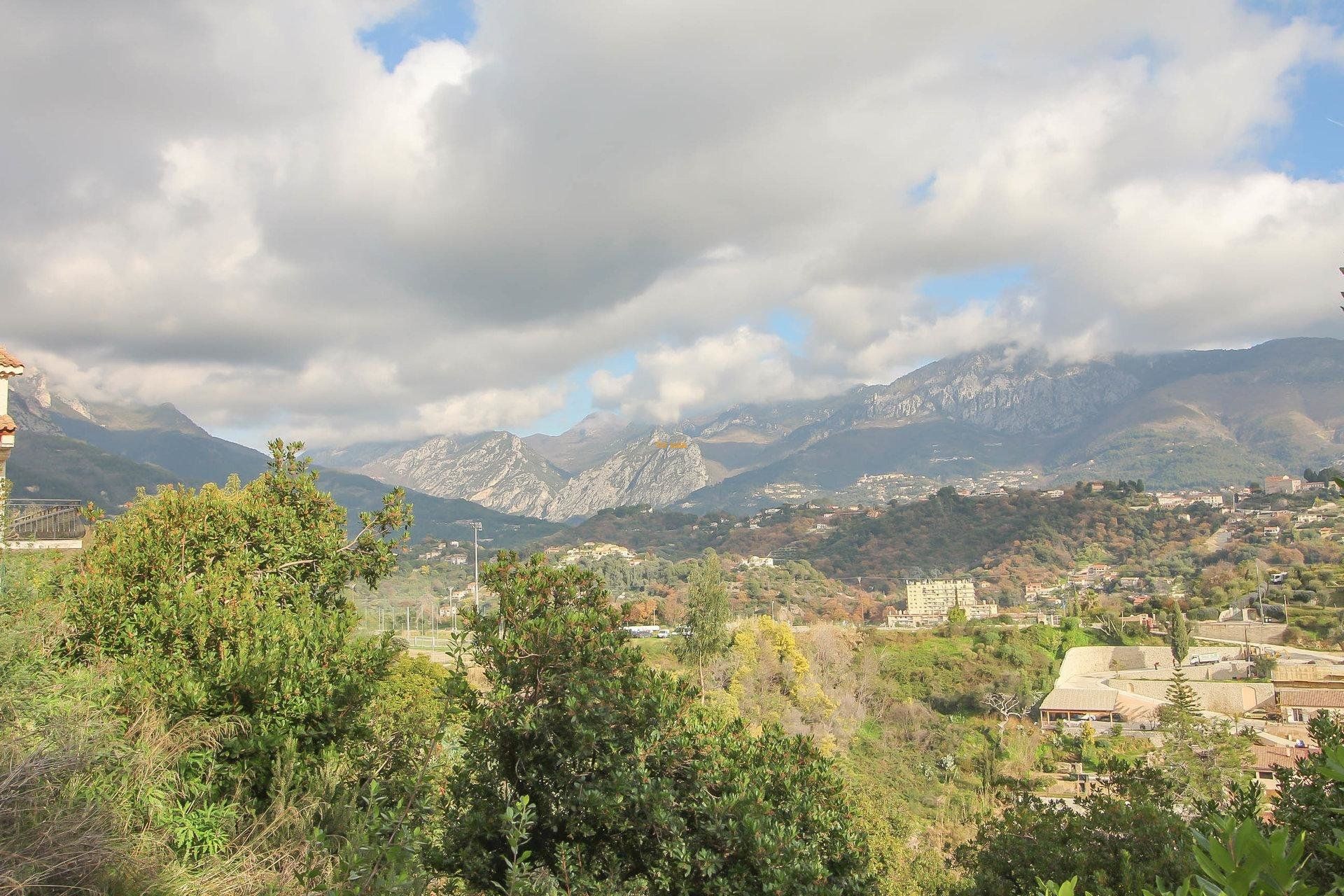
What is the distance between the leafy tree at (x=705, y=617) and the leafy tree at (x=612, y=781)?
77.5ft

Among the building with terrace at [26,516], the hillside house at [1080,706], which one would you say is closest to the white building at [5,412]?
the building with terrace at [26,516]

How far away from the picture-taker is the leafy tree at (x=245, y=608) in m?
6.92

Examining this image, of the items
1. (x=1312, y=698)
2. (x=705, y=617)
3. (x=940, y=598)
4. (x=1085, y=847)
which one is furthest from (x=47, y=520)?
(x=940, y=598)

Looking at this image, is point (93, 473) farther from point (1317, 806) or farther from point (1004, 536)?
point (1317, 806)

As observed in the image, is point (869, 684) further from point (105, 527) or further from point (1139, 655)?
point (105, 527)

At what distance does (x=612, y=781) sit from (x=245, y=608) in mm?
4160

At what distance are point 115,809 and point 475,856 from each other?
2.17 meters

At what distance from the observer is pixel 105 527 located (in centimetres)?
898

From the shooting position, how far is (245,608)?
7.53 meters

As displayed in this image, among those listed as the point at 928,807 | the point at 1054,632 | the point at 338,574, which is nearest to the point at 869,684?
the point at 928,807

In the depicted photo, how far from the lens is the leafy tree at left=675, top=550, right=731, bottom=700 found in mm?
30219

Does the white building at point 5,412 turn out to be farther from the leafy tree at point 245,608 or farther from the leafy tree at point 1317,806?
the leafy tree at point 1317,806

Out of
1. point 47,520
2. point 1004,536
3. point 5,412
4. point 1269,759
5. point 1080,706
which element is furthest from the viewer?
point 1004,536

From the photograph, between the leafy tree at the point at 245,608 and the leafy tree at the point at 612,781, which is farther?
the leafy tree at the point at 245,608
